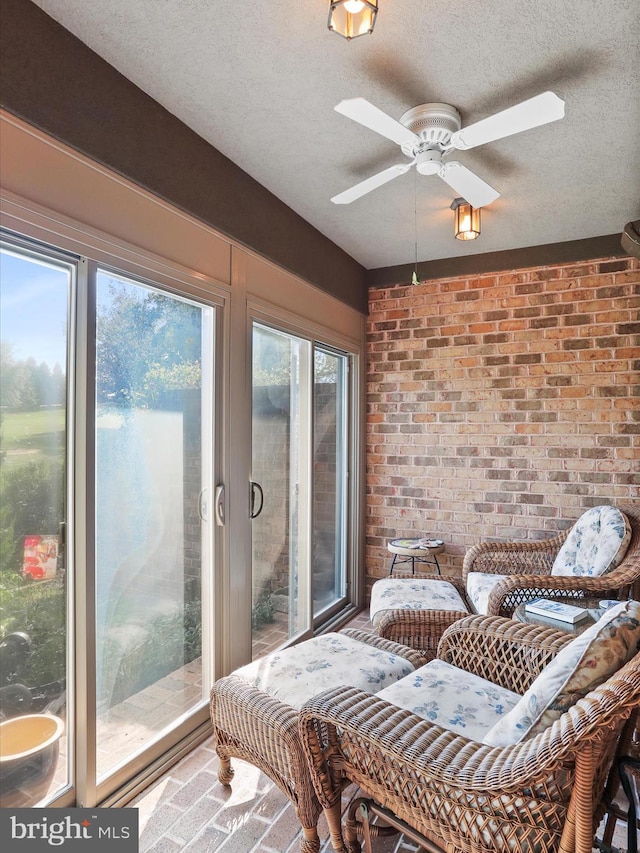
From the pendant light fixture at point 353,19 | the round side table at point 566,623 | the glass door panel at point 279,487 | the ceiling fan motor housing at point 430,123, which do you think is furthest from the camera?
the glass door panel at point 279,487

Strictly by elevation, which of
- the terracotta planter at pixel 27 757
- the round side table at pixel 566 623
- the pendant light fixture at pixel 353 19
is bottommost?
the terracotta planter at pixel 27 757

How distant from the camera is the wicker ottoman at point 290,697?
1.66 meters

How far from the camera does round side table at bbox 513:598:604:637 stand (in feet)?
6.98

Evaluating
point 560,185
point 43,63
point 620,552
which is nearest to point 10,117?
point 43,63

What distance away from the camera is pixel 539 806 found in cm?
116

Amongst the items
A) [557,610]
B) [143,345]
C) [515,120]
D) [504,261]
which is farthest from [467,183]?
[557,610]

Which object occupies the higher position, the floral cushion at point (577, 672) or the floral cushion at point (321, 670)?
the floral cushion at point (577, 672)

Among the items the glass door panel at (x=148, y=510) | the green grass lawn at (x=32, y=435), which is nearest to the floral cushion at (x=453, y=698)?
the glass door panel at (x=148, y=510)

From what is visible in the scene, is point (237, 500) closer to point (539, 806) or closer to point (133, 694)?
point (133, 694)

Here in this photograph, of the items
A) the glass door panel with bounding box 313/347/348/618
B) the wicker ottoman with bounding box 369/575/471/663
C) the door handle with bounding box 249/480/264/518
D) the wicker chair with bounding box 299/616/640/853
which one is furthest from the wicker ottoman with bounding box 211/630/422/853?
the glass door panel with bounding box 313/347/348/618

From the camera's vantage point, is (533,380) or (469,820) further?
(533,380)

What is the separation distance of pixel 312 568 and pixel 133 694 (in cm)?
158

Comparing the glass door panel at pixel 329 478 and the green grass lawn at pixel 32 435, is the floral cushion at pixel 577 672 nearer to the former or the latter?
the green grass lawn at pixel 32 435

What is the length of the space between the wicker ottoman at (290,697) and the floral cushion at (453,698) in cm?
15
